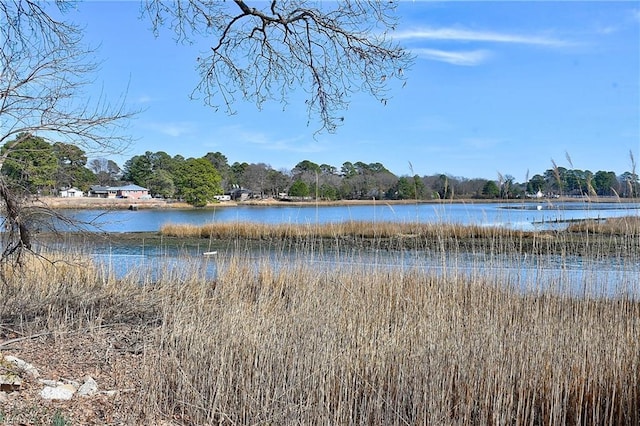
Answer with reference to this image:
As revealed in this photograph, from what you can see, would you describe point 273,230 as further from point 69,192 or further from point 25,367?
point 25,367

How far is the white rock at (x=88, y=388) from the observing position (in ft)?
10.9

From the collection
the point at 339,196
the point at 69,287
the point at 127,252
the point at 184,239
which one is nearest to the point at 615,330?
the point at 69,287

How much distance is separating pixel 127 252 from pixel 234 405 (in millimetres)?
13448

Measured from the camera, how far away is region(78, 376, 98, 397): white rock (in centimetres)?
333

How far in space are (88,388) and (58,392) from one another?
0.19 metres

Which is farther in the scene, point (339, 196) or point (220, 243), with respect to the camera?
point (339, 196)

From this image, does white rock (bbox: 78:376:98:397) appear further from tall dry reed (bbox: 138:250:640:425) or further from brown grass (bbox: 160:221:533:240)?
brown grass (bbox: 160:221:533:240)

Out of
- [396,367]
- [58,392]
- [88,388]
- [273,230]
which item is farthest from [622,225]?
[273,230]

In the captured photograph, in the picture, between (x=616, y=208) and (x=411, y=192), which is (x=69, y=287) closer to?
(x=411, y=192)

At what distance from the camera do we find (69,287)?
6219mm

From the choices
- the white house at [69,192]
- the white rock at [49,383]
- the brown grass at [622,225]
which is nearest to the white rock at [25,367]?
the white rock at [49,383]

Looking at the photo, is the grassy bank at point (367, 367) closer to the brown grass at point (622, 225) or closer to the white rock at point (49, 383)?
the white rock at point (49, 383)

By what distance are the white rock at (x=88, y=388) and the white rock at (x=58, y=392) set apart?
0.18ft

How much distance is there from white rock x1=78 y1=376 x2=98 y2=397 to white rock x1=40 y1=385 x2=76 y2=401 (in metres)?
0.06
